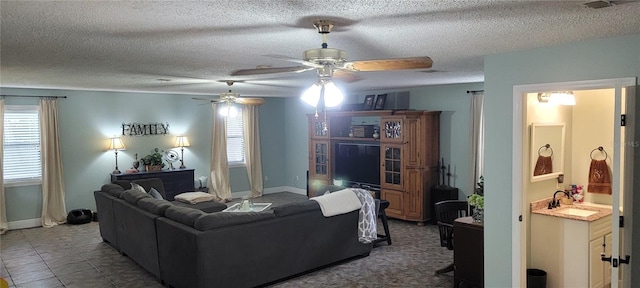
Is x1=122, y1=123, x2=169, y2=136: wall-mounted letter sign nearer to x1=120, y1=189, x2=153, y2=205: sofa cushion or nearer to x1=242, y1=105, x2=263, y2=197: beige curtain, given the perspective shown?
x1=242, y1=105, x2=263, y2=197: beige curtain

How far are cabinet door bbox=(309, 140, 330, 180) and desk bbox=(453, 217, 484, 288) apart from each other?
4.59 metres

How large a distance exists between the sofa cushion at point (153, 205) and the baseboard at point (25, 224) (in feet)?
11.7

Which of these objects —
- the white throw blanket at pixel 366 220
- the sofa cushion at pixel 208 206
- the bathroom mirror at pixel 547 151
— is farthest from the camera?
the sofa cushion at pixel 208 206

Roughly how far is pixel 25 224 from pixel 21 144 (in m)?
1.35

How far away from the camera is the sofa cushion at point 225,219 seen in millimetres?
4215

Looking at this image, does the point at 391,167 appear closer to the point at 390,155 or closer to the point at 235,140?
the point at 390,155

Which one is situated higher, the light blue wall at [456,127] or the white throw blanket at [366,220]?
the light blue wall at [456,127]

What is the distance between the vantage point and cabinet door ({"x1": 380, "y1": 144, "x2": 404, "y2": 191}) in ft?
24.8

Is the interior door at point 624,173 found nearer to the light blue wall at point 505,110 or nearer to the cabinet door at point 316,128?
the light blue wall at point 505,110

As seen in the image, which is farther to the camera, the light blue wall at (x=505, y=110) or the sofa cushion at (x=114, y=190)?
Answer: the sofa cushion at (x=114, y=190)

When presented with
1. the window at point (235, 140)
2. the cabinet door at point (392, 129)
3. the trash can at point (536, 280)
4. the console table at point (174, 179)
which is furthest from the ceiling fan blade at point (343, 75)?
the window at point (235, 140)

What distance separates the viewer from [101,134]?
814 centimetres

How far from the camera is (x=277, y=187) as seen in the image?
1086cm

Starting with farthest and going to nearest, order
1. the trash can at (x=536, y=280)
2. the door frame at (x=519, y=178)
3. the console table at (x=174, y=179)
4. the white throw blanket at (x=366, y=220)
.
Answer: the console table at (x=174, y=179), the white throw blanket at (x=366, y=220), the trash can at (x=536, y=280), the door frame at (x=519, y=178)
